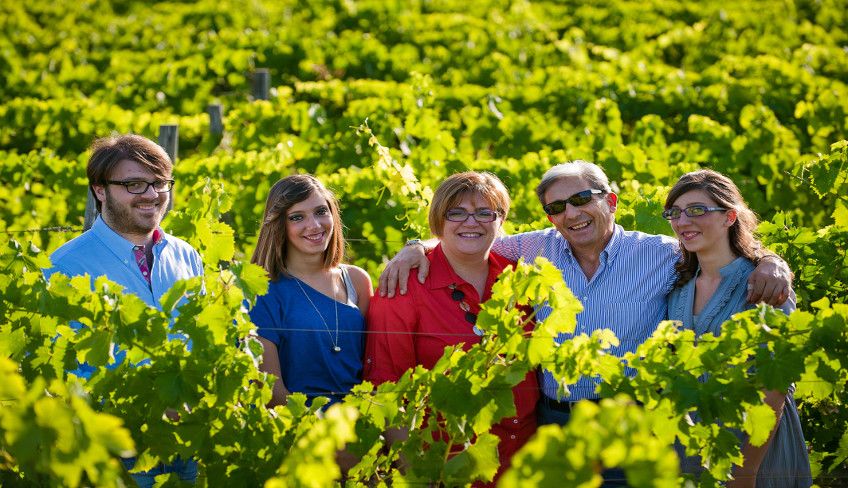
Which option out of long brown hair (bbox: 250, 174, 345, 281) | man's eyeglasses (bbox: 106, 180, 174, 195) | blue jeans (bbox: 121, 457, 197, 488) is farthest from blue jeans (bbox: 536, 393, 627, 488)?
man's eyeglasses (bbox: 106, 180, 174, 195)

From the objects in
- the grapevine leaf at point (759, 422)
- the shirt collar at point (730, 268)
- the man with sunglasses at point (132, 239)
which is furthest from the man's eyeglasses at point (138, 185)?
the grapevine leaf at point (759, 422)

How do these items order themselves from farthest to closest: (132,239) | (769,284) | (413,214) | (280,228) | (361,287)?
(413,214)
(361,287)
(280,228)
(132,239)
(769,284)

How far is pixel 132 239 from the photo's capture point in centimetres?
374

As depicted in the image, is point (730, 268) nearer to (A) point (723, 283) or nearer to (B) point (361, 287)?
(A) point (723, 283)

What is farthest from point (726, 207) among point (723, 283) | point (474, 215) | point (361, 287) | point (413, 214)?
point (413, 214)

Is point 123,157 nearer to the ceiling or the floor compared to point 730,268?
nearer to the floor

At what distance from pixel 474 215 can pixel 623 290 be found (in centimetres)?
58

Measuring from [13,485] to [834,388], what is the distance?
2347 mm

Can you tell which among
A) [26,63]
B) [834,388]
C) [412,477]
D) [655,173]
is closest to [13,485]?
[412,477]

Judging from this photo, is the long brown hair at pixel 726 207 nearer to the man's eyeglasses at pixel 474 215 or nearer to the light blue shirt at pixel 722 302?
the light blue shirt at pixel 722 302

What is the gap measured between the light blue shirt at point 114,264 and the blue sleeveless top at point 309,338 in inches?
12.7

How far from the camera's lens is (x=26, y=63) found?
12828mm

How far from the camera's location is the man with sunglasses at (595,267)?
3.70m

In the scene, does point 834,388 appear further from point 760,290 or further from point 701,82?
point 701,82
